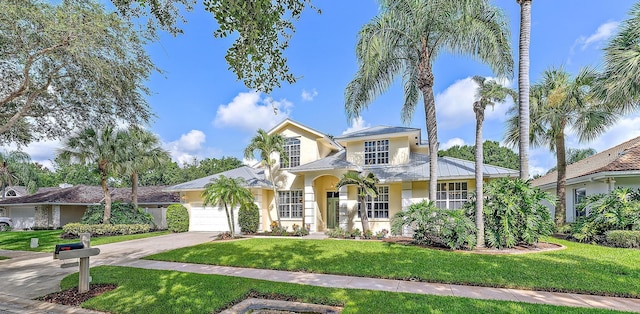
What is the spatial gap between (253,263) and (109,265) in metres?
4.38

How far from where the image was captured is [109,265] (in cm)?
930

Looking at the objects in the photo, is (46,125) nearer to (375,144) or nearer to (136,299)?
(136,299)

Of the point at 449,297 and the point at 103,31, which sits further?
the point at 103,31

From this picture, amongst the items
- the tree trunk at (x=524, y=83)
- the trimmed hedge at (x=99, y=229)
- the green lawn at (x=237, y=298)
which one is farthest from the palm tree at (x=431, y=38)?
the trimmed hedge at (x=99, y=229)

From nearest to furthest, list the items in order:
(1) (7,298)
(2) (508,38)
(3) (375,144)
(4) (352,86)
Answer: (1) (7,298) < (2) (508,38) < (4) (352,86) < (3) (375,144)

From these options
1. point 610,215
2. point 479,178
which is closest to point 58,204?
point 479,178

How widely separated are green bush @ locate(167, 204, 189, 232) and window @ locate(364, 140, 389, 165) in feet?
38.6

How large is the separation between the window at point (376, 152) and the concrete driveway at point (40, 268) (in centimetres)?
1088

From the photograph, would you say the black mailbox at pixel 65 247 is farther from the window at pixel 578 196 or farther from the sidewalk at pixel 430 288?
the window at pixel 578 196

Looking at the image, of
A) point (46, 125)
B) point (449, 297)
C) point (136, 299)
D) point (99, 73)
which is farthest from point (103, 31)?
point (449, 297)

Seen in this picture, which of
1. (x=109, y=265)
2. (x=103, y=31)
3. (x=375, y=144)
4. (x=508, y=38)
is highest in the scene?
(x=508, y=38)

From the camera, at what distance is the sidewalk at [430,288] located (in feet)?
18.2

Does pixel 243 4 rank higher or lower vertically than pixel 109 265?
higher

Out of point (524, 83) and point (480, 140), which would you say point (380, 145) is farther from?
point (524, 83)
